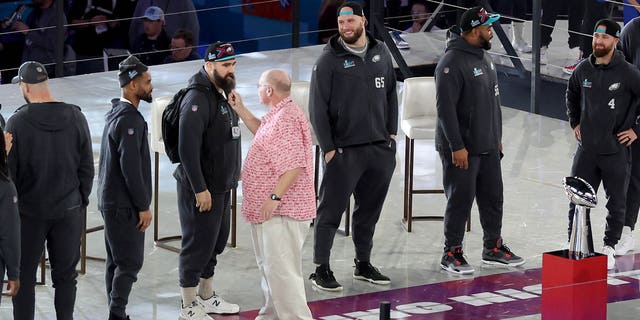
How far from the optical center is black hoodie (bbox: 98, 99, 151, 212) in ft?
22.2

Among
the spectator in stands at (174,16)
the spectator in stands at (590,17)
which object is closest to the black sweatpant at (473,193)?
the spectator in stands at (590,17)

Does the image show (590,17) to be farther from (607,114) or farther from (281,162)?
(281,162)

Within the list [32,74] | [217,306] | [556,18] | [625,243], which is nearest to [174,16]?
[556,18]

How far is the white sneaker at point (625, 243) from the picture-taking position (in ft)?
28.5

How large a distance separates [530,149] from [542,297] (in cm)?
643

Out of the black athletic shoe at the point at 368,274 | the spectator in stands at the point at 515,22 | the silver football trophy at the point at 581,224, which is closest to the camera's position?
the silver football trophy at the point at 581,224

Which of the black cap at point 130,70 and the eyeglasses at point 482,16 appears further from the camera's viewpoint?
the eyeglasses at point 482,16

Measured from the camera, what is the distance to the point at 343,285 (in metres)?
8.08

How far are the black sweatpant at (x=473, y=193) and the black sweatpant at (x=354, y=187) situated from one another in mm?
470

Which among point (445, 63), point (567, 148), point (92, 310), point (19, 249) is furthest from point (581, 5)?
point (19, 249)

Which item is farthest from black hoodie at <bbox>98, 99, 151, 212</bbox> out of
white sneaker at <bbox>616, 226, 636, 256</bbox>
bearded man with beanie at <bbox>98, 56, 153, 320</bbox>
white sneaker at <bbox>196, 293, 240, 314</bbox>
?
white sneaker at <bbox>616, 226, 636, 256</bbox>

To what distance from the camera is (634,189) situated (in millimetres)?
8719

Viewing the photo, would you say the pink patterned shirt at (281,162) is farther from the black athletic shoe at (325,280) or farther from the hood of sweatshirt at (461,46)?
the hood of sweatshirt at (461,46)

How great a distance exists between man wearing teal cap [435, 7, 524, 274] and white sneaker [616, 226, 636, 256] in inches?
26.8
